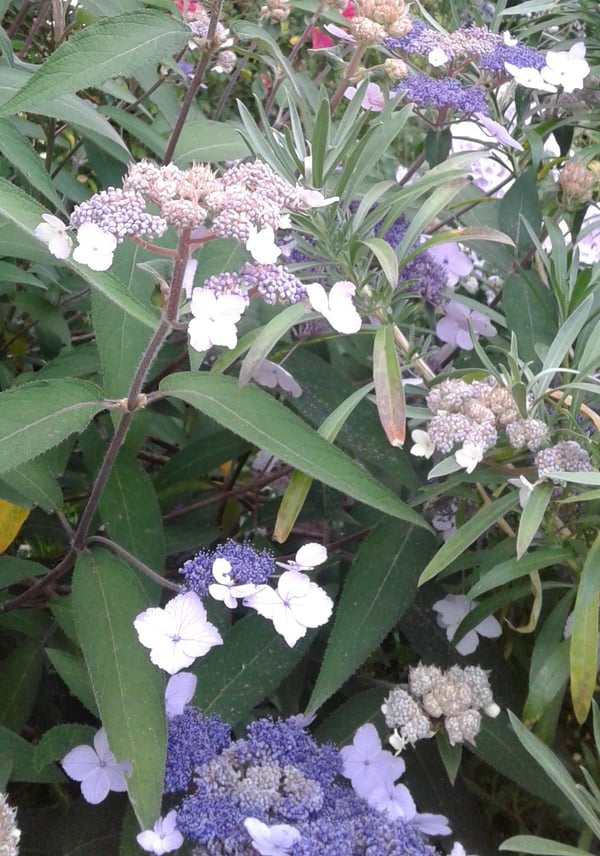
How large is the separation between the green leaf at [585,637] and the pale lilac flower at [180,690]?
322 millimetres

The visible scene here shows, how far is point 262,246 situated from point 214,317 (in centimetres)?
6

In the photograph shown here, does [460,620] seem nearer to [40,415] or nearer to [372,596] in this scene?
[372,596]

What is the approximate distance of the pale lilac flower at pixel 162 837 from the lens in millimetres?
655

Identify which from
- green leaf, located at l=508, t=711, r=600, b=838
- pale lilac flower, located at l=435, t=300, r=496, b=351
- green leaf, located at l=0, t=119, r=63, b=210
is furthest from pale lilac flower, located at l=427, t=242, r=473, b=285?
green leaf, located at l=508, t=711, r=600, b=838

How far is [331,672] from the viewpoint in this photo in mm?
816

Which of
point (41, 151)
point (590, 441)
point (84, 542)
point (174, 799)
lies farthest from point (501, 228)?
point (41, 151)

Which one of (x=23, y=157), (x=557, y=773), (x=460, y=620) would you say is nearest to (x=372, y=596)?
(x=460, y=620)

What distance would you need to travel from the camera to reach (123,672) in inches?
28.4

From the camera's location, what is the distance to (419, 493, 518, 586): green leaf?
2.57 ft

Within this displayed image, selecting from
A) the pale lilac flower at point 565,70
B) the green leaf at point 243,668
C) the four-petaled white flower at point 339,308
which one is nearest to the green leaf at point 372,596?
the green leaf at point 243,668

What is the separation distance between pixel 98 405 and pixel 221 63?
623 mm

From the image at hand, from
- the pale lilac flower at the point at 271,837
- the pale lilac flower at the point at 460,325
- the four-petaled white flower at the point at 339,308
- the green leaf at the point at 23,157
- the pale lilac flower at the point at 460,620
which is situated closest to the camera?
the pale lilac flower at the point at 271,837

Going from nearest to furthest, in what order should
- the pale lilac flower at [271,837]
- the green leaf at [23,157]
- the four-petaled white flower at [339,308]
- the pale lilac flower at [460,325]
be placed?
the pale lilac flower at [271,837]
the four-petaled white flower at [339,308]
the green leaf at [23,157]
the pale lilac flower at [460,325]

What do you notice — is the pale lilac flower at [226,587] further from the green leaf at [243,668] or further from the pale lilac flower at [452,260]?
the pale lilac flower at [452,260]
